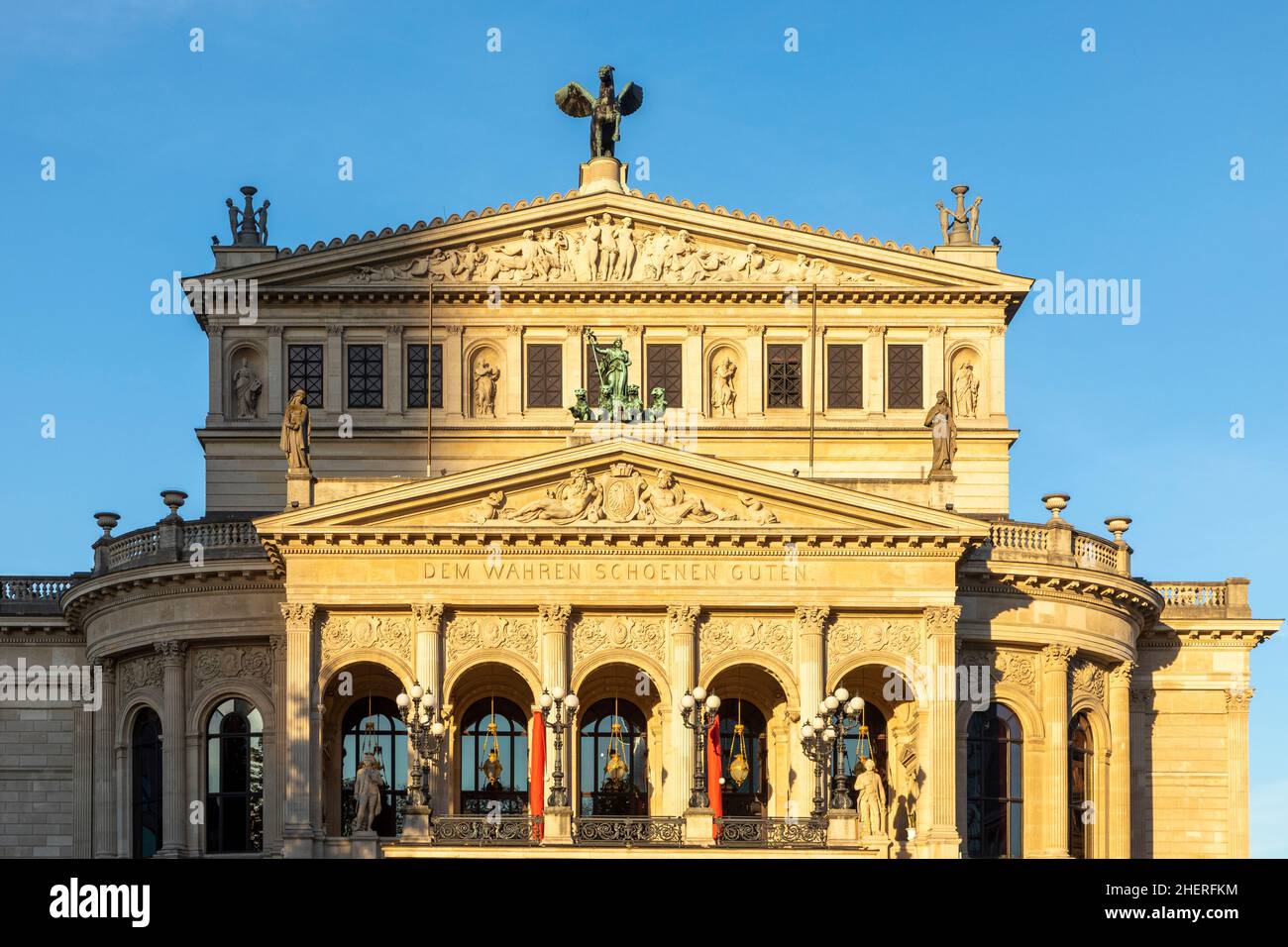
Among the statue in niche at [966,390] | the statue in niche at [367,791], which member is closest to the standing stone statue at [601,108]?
the statue in niche at [966,390]

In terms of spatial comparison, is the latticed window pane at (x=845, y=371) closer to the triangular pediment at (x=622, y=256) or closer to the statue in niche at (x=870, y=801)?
the triangular pediment at (x=622, y=256)

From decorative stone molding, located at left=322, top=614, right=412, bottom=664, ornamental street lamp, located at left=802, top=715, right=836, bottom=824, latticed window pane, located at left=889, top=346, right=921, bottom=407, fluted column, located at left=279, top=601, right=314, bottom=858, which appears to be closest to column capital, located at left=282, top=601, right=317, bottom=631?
fluted column, located at left=279, top=601, right=314, bottom=858

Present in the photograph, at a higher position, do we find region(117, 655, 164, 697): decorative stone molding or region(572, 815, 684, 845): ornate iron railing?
region(117, 655, 164, 697): decorative stone molding

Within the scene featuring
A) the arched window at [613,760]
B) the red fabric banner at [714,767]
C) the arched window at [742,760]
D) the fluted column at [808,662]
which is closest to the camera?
the red fabric banner at [714,767]

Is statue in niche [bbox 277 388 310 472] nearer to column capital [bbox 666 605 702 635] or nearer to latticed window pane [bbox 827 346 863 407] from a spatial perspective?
column capital [bbox 666 605 702 635]

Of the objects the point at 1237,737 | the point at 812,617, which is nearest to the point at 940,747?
the point at 812,617

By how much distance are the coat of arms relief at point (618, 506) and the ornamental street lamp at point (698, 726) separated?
4005mm

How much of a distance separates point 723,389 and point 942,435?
899 cm

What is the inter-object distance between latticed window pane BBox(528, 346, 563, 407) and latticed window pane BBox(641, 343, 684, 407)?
230cm

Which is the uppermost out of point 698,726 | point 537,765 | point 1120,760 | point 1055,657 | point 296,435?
point 296,435

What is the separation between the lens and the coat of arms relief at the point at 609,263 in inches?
Answer: 2763

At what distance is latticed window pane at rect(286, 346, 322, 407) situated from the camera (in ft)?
230

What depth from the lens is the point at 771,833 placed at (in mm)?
57000

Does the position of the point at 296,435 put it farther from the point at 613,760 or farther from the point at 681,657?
the point at 613,760
